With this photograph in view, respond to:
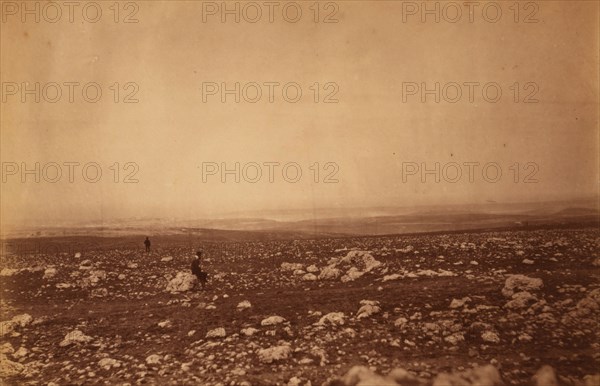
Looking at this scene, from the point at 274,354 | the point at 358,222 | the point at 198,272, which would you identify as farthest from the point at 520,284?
the point at 198,272

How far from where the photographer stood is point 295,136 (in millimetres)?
3908

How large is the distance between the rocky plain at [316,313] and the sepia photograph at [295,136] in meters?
0.04

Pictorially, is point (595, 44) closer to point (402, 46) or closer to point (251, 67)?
point (402, 46)

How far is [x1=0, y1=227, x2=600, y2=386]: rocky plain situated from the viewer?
292cm

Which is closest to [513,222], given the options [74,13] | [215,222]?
[215,222]

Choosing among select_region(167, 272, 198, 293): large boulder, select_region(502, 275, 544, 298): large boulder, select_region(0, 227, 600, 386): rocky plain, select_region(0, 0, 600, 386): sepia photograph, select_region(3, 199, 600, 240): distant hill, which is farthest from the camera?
select_region(3, 199, 600, 240): distant hill

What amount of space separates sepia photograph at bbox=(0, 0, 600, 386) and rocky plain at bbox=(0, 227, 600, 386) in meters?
0.04

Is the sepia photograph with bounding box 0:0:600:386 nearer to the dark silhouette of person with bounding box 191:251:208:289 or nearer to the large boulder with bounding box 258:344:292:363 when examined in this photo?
the dark silhouette of person with bounding box 191:251:208:289

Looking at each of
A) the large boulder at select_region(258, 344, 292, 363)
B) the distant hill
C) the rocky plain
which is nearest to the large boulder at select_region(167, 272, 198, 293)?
the rocky plain

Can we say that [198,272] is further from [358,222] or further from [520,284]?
[520,284]

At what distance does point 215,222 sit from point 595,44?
4.57 metres

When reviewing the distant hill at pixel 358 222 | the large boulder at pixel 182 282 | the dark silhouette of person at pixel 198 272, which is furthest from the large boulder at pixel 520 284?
the large boulder at pixel 182 282

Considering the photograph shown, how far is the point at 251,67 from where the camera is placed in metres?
3.93

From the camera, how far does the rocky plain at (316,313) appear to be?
2.92 m
